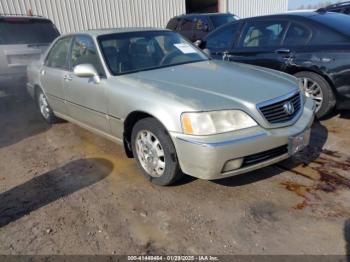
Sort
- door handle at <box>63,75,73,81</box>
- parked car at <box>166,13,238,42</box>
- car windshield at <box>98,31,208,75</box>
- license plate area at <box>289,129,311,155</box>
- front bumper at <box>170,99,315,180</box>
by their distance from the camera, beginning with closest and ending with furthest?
1. front bumper at <box>170,99,315,180</box>
2. license plate area at <box>289,129,311,155</box>
3. car windshield at <box>98,31,208,75</box>
4. door handle at <box>63,75,73,81</box>
5. parked car at <box>166,13,238,42</box>

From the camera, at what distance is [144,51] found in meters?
3.96

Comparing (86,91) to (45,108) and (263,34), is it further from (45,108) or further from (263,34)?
(263,34)

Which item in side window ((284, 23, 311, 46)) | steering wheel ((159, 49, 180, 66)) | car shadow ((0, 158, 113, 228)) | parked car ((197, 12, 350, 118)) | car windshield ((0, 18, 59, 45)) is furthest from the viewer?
car windshield ((0, 18, 59, 45))

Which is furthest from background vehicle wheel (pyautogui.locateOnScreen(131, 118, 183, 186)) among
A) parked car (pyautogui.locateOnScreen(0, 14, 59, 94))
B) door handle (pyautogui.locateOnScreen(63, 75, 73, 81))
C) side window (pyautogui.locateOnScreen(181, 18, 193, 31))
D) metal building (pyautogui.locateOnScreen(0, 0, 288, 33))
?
metal building (pyautogui.locateOnScreen(0, 0, 288, 33))

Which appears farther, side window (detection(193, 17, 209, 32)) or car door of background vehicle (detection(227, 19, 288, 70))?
side window (detection(193, 17, 209, 32))

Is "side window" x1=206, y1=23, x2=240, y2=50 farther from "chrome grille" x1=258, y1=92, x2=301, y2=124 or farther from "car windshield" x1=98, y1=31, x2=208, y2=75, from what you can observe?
"chrome grille" x1=258, y1=92, x2=301, y2=124

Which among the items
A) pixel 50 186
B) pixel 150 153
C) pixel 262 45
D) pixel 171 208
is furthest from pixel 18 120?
pixel 262 45

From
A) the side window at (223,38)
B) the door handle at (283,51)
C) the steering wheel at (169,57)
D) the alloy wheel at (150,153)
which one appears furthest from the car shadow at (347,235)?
the side window at (223,38)

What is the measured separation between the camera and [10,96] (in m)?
7.09

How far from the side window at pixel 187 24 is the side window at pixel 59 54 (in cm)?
673

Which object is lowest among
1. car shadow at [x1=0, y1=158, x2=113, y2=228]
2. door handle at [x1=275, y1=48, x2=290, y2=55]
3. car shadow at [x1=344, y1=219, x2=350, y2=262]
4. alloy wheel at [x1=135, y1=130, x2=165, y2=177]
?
car shadow at [x1=0, y1=158, x2=113, y2=228]

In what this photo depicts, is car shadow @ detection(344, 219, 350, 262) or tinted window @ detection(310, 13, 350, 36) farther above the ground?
tinted window @ detection(310, 13, 350, 36)

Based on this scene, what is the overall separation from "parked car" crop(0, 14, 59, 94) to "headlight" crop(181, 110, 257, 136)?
198 inches

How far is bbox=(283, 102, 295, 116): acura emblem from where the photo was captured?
10.0 ft
